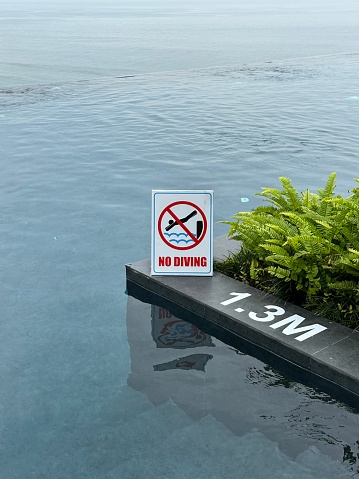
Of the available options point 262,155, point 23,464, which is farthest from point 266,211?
point 262,155

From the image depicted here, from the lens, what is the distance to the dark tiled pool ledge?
595cm

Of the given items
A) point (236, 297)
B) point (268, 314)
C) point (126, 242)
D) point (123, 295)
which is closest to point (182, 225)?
point (236, 297)

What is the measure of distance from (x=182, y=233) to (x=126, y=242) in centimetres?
230

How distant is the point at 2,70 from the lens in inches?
1099

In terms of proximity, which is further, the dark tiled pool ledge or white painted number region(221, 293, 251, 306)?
white painted number region(221, 293, 251, 306)

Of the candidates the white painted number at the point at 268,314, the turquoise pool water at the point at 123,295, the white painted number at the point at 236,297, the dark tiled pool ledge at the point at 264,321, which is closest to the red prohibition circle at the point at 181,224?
the dark tiled pool ledge at the point at 264,321

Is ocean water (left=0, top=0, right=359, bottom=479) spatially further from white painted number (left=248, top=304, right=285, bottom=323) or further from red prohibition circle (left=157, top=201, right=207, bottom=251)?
red prohibition circle (left=157, top=201, right=207, bottom=251)

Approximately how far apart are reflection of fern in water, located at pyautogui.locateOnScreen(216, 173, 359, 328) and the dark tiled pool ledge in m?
0.20

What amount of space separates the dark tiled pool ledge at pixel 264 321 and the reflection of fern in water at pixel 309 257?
0.20m

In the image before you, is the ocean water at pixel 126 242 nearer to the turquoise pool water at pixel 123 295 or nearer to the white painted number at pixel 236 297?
the turquoise pool water at pixel 123 295

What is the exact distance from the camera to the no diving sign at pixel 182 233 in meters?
7.20

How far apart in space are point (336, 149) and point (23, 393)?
1084 cm

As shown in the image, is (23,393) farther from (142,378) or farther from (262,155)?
(262,155)

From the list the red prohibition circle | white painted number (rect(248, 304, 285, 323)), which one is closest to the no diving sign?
the red prohibition circle
